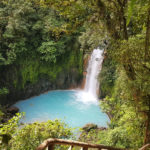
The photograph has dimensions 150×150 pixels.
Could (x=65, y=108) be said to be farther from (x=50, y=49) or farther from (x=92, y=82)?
(x=50, y=49)

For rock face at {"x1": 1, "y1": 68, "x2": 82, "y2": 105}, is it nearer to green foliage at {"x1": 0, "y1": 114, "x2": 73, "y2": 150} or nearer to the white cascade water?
the white cascade water

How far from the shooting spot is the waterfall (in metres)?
11.6

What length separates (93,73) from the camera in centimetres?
1192

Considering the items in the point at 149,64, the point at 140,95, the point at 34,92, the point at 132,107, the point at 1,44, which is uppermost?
the point at 1,44

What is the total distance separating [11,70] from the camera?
1016 cm

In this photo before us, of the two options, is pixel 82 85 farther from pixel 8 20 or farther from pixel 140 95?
pixel 140 95

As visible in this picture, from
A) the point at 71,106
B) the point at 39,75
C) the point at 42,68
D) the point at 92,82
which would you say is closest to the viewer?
the point at 71,106

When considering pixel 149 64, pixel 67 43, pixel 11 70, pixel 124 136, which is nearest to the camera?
pixel 149 64

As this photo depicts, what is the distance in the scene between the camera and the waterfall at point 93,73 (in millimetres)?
11602

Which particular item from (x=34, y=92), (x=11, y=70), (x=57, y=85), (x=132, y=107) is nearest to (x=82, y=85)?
(x=57, y=85)

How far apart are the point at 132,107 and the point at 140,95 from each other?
50 centimetres

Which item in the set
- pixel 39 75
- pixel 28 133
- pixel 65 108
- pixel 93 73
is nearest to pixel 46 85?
pixel 39 75

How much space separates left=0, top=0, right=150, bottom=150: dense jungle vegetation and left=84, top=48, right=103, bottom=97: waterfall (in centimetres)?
80

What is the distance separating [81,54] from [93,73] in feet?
5.80
